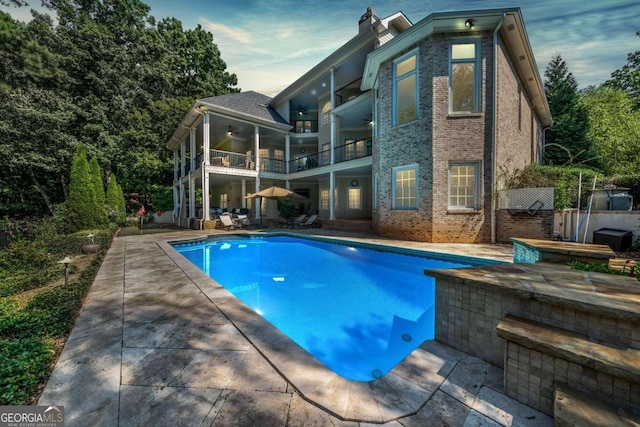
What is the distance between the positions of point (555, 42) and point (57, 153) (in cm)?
2936

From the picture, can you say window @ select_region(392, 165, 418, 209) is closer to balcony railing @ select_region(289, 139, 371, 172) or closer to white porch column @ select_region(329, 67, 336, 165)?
balcony railing @ select_region(289, 139, 371, 172)

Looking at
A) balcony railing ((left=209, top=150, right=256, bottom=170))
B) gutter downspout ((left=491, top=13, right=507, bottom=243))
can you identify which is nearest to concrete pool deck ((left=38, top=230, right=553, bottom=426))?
gutter downspout ((left=491, top=13, right=507, bottom=243))

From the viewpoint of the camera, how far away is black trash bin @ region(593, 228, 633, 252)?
19.9ft

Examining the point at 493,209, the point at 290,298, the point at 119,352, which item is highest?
the point at 493,209

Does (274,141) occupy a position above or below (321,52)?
below

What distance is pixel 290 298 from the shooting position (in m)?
4.78

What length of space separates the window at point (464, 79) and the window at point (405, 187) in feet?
8.41

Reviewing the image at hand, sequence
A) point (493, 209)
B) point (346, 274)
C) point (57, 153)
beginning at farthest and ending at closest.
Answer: point (57, 153) < point (493, 209) < point (346, 274)

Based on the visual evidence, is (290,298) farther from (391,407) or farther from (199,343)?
(391,407)

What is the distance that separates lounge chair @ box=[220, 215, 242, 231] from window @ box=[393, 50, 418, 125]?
954 cm

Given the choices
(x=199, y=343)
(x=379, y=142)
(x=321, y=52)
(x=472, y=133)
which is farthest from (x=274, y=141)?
(x=199, y=343)

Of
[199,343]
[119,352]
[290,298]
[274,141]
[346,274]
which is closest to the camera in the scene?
[119,352]

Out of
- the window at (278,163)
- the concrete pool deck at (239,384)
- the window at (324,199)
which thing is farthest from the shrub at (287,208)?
the concrete pool deck at (239,384)

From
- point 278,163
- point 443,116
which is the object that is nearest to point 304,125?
point 278,163
